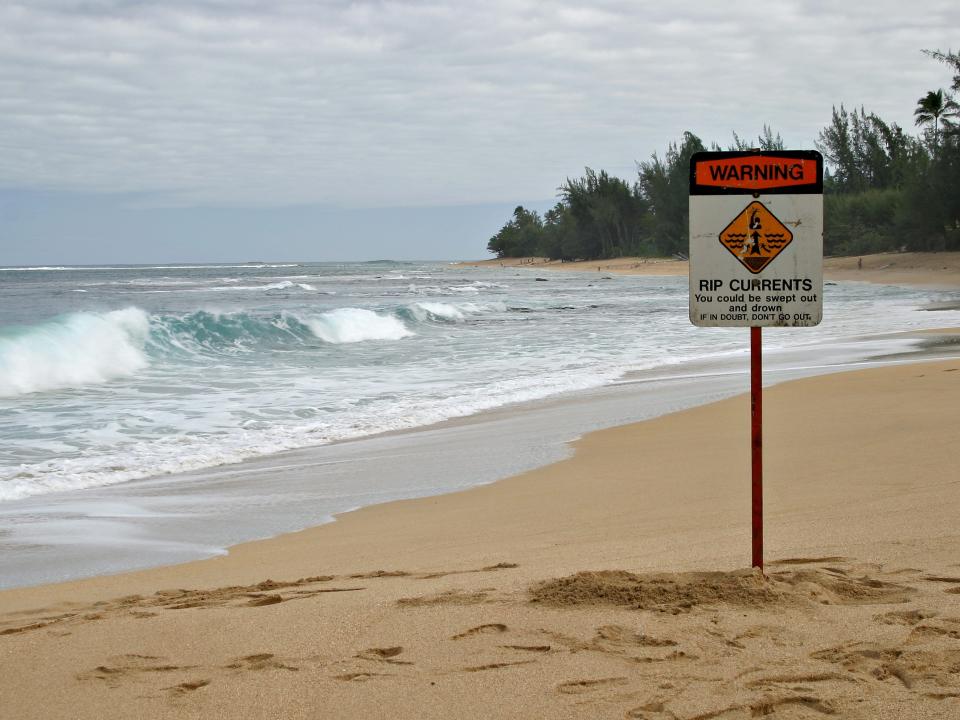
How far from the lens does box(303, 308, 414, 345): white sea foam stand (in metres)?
25.6

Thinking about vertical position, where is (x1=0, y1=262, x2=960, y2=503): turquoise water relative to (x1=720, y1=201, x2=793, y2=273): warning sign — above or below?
below

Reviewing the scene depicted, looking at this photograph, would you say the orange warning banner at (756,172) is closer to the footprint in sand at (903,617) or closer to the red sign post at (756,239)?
the red sign post at (756,239)

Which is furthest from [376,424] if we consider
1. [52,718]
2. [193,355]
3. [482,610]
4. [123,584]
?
[193,355]

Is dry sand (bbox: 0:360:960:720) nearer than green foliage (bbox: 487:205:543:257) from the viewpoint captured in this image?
Yes

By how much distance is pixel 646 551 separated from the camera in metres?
4.69

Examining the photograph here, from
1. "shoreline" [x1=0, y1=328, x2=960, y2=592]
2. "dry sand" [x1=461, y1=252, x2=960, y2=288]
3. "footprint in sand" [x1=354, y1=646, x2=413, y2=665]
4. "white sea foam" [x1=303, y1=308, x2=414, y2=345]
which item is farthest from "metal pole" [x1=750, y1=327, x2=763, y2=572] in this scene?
"dry sand" [x1=461, y1=252, x2=960, y2=288]

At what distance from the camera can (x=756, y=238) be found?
382cm

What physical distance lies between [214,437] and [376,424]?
1.75 meters

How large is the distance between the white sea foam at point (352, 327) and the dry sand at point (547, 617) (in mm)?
19503

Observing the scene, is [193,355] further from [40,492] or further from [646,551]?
[646,551]

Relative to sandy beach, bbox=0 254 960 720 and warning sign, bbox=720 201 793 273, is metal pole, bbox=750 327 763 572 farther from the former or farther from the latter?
warning sign, bbox=720 201 793 273

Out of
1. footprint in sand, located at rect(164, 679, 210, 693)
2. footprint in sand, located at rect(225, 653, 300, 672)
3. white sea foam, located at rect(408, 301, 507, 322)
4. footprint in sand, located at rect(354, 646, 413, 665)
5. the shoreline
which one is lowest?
the shoreline

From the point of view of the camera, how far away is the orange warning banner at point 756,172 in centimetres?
379

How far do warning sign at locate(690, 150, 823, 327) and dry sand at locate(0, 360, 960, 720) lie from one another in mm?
1113
